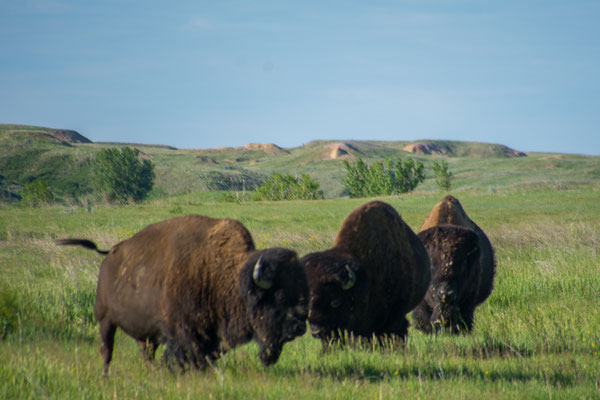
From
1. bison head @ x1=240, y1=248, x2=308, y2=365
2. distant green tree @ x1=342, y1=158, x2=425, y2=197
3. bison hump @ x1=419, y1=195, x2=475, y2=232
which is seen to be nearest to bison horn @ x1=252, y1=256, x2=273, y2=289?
bison head @ x1=240, y1=248, x2=308, y2=365

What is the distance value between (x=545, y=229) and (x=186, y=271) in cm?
1743

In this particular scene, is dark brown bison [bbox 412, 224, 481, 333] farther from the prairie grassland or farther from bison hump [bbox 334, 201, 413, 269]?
bison hump [bbox 334, 201, 413, 269]

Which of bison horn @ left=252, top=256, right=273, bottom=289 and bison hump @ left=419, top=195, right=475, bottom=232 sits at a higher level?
bison hump @ left=419, top=195, right=475, bottom=232

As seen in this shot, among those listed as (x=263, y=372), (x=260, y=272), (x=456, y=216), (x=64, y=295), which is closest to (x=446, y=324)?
(x=456, y=216)

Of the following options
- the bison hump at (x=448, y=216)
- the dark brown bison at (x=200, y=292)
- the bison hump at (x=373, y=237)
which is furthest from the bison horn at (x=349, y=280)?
the bison hump at (x=448, y=216)

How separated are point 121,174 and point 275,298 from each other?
78.7 meters

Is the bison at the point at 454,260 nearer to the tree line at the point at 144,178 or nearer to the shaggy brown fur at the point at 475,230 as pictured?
the shaggy brown fur at the point at 475,230

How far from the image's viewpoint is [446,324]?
7.56 meters

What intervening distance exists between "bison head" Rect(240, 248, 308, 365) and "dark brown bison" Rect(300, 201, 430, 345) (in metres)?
1.22

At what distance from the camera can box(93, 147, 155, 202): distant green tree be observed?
79.1 meters

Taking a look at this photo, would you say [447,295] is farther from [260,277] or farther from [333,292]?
[260,277]

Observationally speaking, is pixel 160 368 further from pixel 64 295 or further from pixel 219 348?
pixel 64 295

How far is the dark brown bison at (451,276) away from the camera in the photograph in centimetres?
757

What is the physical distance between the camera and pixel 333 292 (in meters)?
5.96
